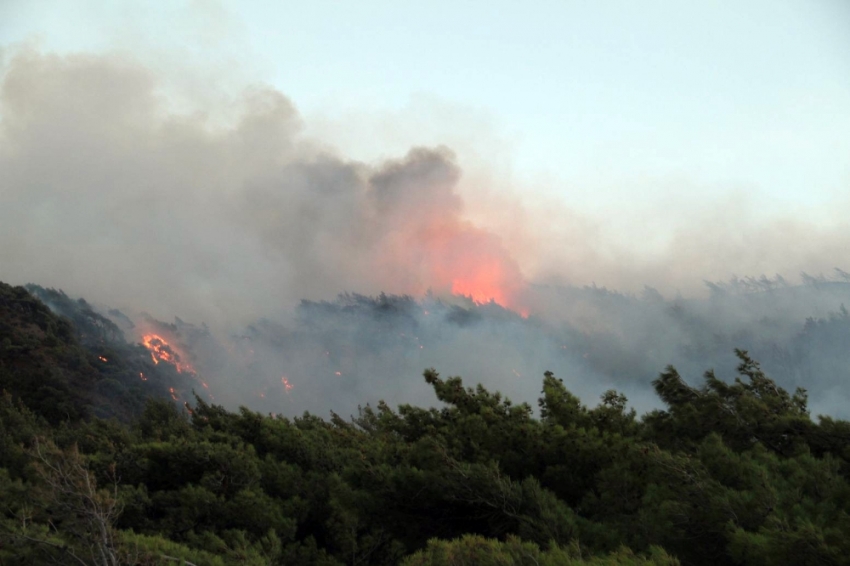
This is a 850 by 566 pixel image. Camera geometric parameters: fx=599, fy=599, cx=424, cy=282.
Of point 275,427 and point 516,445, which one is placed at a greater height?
point 516,445

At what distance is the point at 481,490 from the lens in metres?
Result: 9.67

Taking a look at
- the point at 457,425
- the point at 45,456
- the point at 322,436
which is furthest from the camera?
the point at 322,436

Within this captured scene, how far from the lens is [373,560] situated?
1078 centimetres

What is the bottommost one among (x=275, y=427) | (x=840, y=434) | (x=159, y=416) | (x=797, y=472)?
(x=159, y=416)

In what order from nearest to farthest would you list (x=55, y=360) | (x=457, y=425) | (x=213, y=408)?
(x=457, y=425), (x=213, y=408), (x=55, y=360)

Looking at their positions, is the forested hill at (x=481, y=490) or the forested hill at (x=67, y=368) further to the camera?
the forested hill at (x=67, y=368)

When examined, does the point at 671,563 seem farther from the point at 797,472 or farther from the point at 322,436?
the point at 322,436

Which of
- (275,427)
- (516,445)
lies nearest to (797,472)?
(516,445)

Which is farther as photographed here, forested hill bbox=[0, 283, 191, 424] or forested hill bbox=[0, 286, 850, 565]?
forested hill bbox=[0, 283, 191, 424]

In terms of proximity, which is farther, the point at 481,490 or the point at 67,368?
the point at 67,368

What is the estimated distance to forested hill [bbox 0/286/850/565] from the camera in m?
6.39

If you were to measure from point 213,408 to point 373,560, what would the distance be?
14.8m

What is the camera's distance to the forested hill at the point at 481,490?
6387 mm

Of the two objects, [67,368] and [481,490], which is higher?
[481,490]
